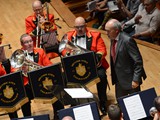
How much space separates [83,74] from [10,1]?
4235mm

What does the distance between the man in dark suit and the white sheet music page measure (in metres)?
0.30

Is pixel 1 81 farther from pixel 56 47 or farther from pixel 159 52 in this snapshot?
pixel 159 52

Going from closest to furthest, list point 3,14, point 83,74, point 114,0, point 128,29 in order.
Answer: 1. point 83,74
2. point 128,29
3. point 114,0
4. point 3,14

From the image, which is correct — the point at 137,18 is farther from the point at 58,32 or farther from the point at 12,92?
the point at 12,92

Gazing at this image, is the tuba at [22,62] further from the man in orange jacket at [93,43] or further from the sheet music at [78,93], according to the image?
the sheet music at [78,93]

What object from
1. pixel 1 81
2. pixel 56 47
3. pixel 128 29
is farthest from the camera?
pixel 128 29

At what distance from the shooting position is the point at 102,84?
531 cm

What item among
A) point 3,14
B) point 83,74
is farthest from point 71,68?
point 3,14

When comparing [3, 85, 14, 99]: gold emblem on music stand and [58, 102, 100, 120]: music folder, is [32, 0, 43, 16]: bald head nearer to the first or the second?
[3, 85, 14, 99]: gold emblem on music stand

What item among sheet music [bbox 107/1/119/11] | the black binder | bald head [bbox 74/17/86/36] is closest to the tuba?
the black binder

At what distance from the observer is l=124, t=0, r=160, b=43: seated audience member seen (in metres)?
6.23

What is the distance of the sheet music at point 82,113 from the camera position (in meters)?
4.25

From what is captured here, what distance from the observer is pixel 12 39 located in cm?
727

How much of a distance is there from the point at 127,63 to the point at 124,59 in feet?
0.20
